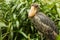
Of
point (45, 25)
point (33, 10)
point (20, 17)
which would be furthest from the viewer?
point (20, 17)

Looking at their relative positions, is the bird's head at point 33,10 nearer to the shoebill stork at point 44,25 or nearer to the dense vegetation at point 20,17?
the shoebill stork at point 44,25

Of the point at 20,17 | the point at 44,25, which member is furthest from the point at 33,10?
the point at 44,25

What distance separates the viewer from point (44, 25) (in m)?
3.56

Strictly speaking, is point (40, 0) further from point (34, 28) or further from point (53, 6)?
point (34, 28)

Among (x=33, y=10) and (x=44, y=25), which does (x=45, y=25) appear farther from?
(x=33, y=10)

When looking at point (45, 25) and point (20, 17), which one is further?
point (20, 17)

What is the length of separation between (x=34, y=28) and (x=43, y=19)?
42 centimetres

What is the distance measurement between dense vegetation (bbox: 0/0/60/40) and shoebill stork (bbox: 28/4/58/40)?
21 centimetres

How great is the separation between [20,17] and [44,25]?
2.00 feet

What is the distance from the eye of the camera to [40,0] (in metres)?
4.32

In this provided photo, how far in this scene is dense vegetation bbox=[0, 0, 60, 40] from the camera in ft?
12.3

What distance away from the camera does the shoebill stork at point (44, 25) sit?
3.51 meters

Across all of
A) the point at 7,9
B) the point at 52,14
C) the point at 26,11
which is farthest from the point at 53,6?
the point at 7,9

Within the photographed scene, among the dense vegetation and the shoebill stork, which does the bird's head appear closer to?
the shoebill stork
